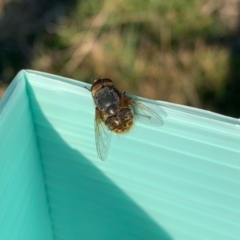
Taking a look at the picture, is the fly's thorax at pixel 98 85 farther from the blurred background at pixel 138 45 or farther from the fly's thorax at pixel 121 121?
the blurred background at pixel 138 45

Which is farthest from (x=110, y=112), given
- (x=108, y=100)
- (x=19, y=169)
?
(x=19, y=169)

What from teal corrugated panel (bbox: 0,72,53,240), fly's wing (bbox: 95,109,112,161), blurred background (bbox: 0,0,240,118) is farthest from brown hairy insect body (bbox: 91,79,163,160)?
blurred background (bbox: 0,0,240,118)

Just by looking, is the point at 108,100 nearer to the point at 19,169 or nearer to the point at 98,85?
the point at 98,85

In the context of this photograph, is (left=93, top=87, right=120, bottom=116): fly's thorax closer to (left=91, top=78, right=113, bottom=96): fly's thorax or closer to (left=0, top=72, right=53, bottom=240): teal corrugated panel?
(left=91, top=78, right=113, bottom=96): fly's thorax

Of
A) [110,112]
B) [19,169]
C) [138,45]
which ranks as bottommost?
[19,169]

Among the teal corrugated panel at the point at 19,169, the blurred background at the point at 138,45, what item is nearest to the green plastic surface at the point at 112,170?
the teal corrugated panel at the point at 19,169

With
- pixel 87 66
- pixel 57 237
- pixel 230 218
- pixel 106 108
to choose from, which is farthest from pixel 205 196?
pixel 87 66

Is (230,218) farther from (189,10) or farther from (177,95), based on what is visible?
(189,10)
